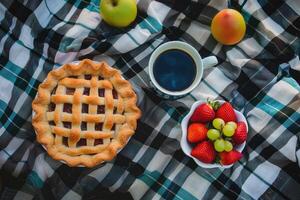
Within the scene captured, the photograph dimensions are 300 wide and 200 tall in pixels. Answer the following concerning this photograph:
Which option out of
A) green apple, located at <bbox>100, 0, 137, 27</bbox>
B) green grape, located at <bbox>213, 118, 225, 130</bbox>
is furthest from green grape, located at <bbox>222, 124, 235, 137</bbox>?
green apple, located at <bbox>100, 0, 137, 27</bbox>

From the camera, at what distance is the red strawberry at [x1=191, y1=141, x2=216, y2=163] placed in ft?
3.59

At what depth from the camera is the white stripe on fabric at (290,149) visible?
118 cm

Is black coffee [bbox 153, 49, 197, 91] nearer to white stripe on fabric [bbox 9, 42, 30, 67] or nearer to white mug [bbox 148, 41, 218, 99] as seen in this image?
A: white mug [bbox 148, 41, 218, 99]

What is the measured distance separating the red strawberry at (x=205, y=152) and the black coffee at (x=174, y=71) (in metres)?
0.14

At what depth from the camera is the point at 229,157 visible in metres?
1.09

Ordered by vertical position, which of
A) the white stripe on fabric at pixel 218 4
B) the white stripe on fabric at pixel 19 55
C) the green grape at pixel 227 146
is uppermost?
the white stripe on fabric at pixel 218 4

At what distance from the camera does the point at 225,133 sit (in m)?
1.08

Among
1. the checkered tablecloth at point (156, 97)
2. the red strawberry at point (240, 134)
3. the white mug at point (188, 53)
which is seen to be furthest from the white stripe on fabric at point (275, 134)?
the white mug at point (188, 53)

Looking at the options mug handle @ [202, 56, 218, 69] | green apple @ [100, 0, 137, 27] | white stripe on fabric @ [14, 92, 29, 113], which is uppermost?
mug handle @ [202, 56, 218, 69]

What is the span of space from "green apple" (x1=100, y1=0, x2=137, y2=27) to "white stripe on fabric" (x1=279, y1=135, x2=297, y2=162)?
0.49 meters

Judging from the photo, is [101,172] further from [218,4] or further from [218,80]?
[218,4]

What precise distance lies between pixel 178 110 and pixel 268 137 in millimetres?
231

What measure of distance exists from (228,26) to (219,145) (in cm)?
30

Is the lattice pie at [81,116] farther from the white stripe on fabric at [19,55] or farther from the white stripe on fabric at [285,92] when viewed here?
the white stripe on fabric at [285,92]
